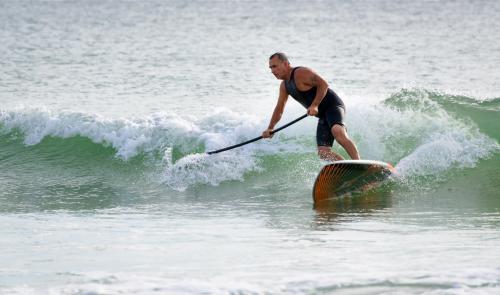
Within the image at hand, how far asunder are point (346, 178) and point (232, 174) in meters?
2.11

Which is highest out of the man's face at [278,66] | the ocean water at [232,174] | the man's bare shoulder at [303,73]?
the man's face at [278,66]

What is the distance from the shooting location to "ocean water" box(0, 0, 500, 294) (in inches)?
229

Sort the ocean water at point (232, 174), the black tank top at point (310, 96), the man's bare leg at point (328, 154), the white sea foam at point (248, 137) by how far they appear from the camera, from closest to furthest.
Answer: the ocean water at point (232, 174) < the black tank top at point (310, 96) < the man's bare leg at point (328, 154) < the white sea foam at point (248, 137)

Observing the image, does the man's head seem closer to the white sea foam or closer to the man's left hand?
the man's left hand

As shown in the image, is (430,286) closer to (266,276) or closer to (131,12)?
(266,276)

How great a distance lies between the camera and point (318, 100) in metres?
8.51

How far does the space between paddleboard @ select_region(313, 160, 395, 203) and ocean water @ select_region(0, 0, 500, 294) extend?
0.13 metres

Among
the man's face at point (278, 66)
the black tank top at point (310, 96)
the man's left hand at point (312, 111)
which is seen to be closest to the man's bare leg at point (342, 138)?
the black tank top at point (310, 96)

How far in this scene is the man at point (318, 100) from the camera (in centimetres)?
854

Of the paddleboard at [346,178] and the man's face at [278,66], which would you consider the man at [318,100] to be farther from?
the paddleboard at [346,178]

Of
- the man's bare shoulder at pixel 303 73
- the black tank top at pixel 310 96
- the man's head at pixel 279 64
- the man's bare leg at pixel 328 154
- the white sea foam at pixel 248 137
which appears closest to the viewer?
the man's head at pixel 279 64

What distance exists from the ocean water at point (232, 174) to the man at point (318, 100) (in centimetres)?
62

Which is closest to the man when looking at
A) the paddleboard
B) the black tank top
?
the black tank top

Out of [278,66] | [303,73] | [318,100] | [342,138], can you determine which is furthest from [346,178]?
[278,66]
